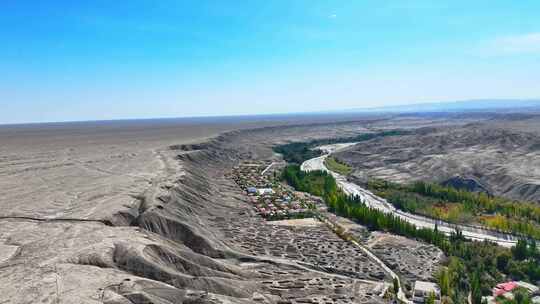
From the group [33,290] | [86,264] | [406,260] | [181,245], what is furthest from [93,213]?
[406,260]

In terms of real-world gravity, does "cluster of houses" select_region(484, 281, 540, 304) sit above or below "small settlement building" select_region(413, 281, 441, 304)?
Answer: below

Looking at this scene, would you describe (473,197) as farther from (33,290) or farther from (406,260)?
(33,290)

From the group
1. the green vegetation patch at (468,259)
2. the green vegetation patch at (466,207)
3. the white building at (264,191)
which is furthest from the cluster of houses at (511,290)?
the white building at (264,191)

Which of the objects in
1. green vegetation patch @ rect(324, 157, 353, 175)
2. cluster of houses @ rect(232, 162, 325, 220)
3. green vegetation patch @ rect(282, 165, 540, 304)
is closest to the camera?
green vegetation patch @ rect(282, 165, 540, 304)

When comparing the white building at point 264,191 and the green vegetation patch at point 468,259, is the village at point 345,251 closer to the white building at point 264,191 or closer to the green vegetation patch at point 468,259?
the green vegetation patch at point 468,259

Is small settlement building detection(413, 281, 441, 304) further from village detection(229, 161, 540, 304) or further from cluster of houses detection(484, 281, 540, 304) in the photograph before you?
cluster of houses detection(484, 281, 540, 304)

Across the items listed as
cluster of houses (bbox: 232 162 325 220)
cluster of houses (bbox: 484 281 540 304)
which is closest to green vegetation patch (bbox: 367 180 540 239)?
cluster of houses (bbox: 484 281 540 304)
